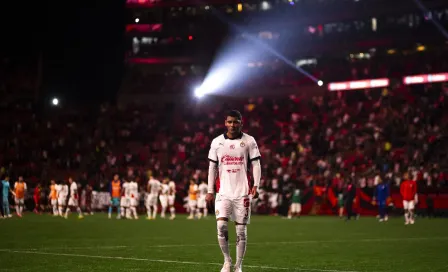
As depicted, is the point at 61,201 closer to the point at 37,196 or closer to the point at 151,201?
the point at 37,196

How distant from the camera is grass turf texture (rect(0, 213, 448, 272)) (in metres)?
15.3

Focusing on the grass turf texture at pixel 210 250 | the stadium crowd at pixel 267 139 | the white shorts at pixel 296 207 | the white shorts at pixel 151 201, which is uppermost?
the stadium crowd at pixel 267 139

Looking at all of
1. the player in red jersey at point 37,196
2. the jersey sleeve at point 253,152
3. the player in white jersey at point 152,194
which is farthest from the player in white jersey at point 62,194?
the jersey sleeve at point 253,152

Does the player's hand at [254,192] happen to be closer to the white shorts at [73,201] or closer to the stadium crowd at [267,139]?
the stadium crowd at [267,139]

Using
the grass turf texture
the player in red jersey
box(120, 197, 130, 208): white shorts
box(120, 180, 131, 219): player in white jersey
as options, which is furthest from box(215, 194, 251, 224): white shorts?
the player in red jersey

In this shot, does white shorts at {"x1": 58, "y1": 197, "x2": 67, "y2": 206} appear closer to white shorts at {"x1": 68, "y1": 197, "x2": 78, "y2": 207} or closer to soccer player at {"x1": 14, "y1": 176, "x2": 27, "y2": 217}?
white shorts at {"x1": 68, "y1": 197, "x2": 78, "y2": 207}

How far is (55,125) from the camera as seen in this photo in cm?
6041

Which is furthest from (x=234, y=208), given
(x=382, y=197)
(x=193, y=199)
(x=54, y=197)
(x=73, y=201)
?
(x=54, y=197)

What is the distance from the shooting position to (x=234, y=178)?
509 inches

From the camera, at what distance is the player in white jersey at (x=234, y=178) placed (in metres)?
12.9

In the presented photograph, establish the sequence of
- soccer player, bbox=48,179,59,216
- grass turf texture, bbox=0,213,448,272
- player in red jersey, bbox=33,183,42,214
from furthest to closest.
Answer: player in red jersey, bbox=33,183,42,214
soccer player, bbox=48,179,59,216
grass turf texture, bbox=0,213,448,272

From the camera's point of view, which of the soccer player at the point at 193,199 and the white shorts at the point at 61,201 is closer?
the soccer player at the point at 193,199

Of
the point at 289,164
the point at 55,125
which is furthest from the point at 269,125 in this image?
the point at 55,125

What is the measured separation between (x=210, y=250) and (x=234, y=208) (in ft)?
21.5
